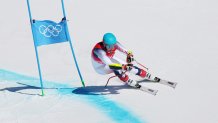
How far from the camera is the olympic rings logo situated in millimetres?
8922

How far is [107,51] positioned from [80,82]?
136 centimetres

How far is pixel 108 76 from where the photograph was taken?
33.8 feet

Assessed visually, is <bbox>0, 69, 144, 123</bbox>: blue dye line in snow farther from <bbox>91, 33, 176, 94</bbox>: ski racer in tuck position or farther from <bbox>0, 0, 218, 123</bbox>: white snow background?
<bbox>91, 33, 176, 94</bbox>: ski racer in tuck position

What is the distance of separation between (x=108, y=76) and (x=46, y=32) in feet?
6.91

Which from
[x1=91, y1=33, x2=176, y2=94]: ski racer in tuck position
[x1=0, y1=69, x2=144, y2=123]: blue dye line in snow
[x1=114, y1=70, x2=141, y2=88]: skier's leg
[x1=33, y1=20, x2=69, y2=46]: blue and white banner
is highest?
[x1=33, y1=20, x2=69, y2=46]: blue and white banner


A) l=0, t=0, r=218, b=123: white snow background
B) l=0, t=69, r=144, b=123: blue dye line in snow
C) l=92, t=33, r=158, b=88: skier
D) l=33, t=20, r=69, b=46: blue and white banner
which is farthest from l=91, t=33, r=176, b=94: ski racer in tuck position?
l=33, t=20, r=69, b=46: blue and white banner

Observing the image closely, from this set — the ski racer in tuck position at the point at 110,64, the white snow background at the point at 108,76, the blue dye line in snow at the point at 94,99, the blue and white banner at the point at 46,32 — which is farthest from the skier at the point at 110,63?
the blue and white banner at the point at 46,32

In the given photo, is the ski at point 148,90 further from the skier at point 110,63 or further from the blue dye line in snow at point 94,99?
the blue dye line in snow at point 94,99

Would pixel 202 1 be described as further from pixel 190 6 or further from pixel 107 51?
pixel 107 51

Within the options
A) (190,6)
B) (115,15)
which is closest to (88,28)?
(115,15)

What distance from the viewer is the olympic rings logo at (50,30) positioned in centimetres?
892

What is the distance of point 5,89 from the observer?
9641mm

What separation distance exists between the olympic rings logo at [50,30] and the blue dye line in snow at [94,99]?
1320 mm

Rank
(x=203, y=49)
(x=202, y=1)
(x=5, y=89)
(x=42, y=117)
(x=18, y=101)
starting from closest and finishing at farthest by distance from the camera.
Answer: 1. (x=42, y=117)
2. (x=18, y=101)
3. (x=5, y=89)
4. (x=203, y=49)
5. (x=202, y=1)
